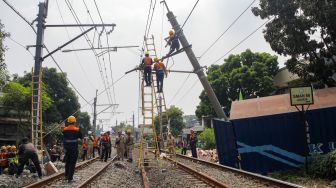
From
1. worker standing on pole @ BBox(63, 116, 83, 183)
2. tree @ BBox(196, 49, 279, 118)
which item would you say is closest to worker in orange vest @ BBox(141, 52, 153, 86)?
worker standing on pole @ BBox(63, 116, 83, 183)

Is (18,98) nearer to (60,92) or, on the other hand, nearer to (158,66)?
(60,92)

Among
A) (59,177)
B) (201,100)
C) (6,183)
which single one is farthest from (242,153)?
(201,100)

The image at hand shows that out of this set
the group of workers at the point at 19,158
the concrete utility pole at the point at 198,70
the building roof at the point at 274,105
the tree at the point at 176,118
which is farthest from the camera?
the tree at the point at 176,118

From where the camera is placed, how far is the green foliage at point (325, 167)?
435 inches

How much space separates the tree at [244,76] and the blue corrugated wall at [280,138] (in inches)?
1056

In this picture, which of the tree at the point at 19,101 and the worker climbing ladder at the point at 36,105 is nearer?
the worker climbing ladder at the point at 36,105

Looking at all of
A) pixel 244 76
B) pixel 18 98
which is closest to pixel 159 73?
pixel 18 98

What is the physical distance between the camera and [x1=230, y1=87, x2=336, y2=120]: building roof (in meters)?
13.8

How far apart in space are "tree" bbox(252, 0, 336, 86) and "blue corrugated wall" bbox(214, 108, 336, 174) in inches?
268

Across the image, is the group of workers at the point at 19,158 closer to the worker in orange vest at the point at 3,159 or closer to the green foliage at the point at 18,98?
the worker in orange vest at the point at 3,159

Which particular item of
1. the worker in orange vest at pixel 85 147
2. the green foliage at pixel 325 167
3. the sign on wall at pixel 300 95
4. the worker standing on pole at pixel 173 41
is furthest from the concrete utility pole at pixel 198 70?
the worker in orange vest at pixel 85 147

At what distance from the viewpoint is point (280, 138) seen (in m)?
13.8

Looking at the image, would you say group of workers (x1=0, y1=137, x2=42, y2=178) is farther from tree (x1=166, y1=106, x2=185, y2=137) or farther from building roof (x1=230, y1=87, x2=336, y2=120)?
tree (x1=166, y1=106, x2=185, y2=137)

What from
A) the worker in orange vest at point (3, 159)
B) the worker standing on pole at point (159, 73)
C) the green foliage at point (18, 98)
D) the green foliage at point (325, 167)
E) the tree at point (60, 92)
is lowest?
the green foliage at point (325, 167)
